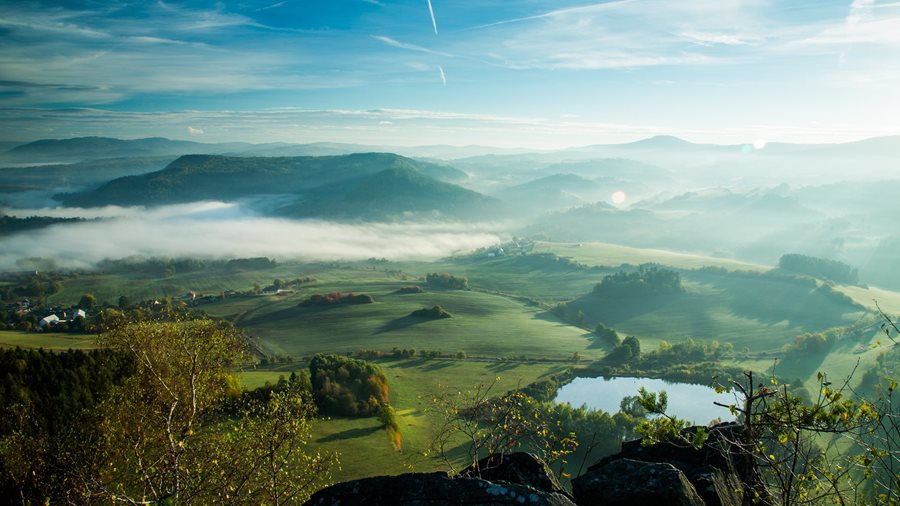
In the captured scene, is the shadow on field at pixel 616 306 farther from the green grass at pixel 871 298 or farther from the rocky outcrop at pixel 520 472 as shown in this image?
the rocky outcrop at pixel 520 472

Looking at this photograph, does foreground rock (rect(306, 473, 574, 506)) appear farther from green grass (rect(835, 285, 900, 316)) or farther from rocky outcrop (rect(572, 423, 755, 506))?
green grass (rect(835, 285, 900, 316))

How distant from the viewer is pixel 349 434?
64250mm

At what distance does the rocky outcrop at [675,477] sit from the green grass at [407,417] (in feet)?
25.9

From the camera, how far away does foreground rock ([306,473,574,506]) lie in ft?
36.9

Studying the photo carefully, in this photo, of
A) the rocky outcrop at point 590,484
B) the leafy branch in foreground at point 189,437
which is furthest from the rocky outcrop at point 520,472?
the leafy branch in foreground at point 189,437

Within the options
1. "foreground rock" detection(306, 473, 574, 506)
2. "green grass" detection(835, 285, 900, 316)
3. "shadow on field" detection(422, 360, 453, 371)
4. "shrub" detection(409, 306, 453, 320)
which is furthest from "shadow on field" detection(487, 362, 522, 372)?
"green grass" detection(835, 285, 900, 316)

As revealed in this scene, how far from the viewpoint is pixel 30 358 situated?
37.0 metres

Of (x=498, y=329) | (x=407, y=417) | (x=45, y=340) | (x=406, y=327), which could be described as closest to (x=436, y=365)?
(x=406, y=327)

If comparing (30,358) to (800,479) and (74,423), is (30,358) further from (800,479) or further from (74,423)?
(800,479)

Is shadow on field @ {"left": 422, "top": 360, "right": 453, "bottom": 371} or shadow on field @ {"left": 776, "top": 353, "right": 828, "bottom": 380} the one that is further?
shadow on field @ {"left": 776, "top": 353, "right": 828, "bottom": 380}

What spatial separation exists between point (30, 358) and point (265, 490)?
2913 cm

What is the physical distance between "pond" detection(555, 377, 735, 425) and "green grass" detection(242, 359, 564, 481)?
7.59 m

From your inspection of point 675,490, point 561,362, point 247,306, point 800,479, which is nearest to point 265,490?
point 675,490

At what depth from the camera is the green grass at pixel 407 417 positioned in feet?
179
